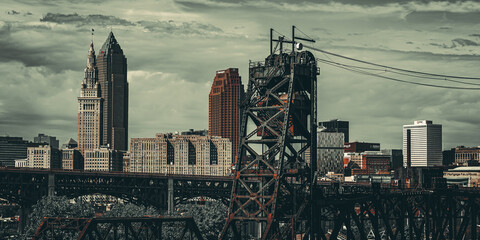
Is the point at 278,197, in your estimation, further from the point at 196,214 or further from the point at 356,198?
the point at 196,214

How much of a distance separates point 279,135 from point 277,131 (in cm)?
83

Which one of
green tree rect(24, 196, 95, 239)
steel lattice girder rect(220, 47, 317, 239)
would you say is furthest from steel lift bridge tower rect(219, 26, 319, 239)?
green tree rect(24, 196, 95, 239)

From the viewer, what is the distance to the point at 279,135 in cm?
7244

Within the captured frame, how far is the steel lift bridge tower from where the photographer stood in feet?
233

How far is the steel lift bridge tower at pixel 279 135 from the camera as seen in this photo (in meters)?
71.1

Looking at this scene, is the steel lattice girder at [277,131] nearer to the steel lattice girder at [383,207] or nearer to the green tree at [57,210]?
the steel lattice girder at [383,207]

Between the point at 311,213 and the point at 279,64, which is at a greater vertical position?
the point at 279,64

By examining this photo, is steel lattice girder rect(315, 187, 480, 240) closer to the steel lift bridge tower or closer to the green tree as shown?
the steel lift bridge tower

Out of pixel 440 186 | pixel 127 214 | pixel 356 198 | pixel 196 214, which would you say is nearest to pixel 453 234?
pixel 440 186

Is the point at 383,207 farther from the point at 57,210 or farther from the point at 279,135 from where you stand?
the point at 57,210

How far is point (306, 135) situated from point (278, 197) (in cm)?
681

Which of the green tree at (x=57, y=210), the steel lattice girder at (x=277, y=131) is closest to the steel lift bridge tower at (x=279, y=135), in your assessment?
the steel lattice girder at (x=277, y=131)

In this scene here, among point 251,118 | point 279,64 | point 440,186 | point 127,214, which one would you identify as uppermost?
point 279,64

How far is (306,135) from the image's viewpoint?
74.6m
